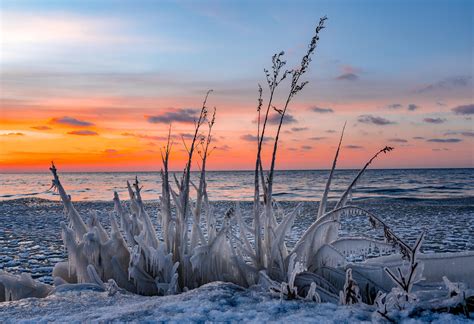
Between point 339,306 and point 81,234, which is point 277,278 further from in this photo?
point 81,234

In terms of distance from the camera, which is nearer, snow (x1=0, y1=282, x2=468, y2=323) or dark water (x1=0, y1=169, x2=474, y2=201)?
snow (x1=0, y1=282, x2=468, y2=323)

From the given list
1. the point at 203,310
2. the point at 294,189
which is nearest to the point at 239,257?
the point at 203,310

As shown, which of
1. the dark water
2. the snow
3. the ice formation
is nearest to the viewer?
the snow

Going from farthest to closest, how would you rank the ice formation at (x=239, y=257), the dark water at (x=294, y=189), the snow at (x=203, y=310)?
the dark water at (x=294, y=189), the ice formation at (x=239, y=257), the snow at (x=203, y=310)

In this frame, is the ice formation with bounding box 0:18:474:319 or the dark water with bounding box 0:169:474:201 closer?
the ice formation with bounding box 0:18:474:319

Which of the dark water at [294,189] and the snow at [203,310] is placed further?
the dark water at [294,189]

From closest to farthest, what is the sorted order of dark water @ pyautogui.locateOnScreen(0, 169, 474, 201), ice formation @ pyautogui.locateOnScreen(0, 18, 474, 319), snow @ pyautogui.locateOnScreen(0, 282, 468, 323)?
snow @ pyautogui.locateOnScreen(0, 282, 468, 323)
ice formation @ pyautogui.locateOnScreen(0, 18, 474, 319)
dark water @ pyautogui.locateOnScreen(0, 169, 474, 201)

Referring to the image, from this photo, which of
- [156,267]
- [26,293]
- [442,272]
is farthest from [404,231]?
[26,293]

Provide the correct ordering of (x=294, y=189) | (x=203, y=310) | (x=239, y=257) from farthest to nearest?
(x=294, y=189) < (x=239, y=257) < (x=203, y=310)

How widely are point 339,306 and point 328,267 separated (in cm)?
95

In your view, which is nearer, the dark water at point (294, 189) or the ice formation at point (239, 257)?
the ice formation at point (239, 257)

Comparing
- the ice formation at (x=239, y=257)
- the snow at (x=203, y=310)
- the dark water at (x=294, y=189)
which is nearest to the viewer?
the snow at (x=203, y=310)

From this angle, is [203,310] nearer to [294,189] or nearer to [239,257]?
[239,257]

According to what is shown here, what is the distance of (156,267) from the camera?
→ 384 centimetres
